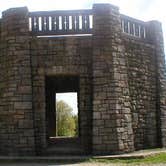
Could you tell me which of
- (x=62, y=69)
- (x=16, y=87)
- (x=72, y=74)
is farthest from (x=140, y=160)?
(x=16, y=87)

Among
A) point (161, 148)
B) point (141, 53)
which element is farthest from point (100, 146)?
point (141, 53)

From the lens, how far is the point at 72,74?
616 inches

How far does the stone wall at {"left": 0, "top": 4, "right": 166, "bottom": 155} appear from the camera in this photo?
15125 mm

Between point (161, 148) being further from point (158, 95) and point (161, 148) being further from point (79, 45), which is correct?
point (79, 45)

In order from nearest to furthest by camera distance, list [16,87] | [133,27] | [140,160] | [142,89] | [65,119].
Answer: [140,160] < [16,87] < [142,89] < [133,27] < [65,119]

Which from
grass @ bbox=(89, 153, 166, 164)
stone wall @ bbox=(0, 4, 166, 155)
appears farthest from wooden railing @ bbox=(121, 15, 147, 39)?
grass @ bbox=(89, 153, 166, 164)

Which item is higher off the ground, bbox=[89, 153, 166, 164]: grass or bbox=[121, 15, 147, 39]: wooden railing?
bbox=[121, 15, 147, 39]: wooden railing

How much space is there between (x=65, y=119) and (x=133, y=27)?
27.1 meters

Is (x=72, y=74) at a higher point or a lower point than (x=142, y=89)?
higher

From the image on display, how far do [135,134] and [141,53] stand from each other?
2959 mm

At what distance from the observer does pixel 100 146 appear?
1495cm

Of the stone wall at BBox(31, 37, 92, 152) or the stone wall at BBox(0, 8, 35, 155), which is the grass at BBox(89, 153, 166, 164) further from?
the stone wall at BBox(0, 8, 35, 155)

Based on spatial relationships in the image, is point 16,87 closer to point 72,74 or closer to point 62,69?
point 62,69

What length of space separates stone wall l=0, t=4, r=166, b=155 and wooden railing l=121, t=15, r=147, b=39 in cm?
72
